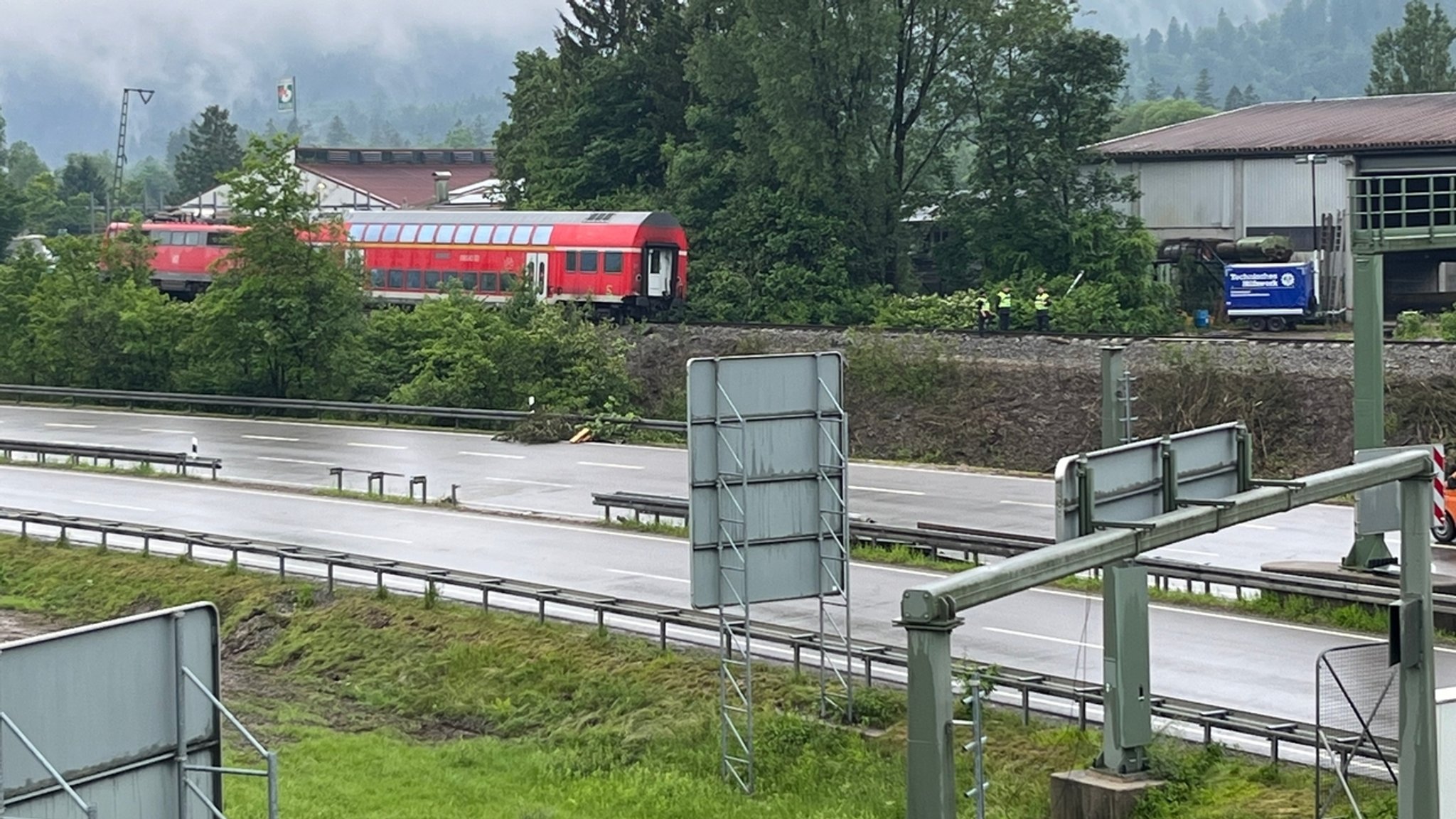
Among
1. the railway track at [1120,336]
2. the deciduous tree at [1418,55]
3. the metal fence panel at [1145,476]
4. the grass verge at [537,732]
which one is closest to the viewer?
the metal fence panel at [1145,476]

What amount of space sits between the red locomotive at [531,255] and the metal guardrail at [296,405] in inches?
194

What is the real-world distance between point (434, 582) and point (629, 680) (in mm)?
5467

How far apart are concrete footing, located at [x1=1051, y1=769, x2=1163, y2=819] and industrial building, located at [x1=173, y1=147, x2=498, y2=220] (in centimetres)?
9241

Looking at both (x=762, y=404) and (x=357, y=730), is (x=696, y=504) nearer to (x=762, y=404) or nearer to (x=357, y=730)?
(x=762, y=404)

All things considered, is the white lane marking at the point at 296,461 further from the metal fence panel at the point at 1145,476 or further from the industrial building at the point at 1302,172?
the metal fence panel at the point at 1145,476

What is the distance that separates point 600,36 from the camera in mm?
71500

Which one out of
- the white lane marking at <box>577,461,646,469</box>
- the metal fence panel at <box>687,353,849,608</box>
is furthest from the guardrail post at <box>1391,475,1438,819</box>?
the white lane marking at <box>577,461,646,469</box>

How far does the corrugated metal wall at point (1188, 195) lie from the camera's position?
60.6 m

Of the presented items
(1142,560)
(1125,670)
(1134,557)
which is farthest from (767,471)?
(1134,557)

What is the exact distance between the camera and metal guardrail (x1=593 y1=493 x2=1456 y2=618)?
23234 millimetres

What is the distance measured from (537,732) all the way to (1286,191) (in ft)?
142

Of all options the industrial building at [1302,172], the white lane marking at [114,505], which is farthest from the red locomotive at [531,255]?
the white lane marking at [114,505]

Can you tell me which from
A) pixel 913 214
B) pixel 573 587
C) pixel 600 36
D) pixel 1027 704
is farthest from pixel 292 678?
pixel 600 36

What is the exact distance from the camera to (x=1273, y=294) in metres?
52.0
